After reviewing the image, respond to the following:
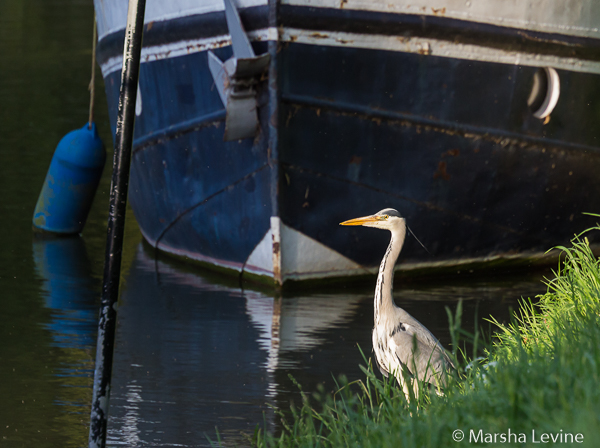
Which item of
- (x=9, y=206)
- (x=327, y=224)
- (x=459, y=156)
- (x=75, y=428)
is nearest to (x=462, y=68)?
(x=459, y=156)

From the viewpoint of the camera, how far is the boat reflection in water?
470 cm

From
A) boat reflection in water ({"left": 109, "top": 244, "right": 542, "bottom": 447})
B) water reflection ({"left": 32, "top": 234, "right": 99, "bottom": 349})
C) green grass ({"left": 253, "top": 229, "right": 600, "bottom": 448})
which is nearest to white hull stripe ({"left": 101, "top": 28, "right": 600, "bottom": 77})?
boat reflection in water ({"left": 109, "top": 244, "right": 542, "bottom": 447})

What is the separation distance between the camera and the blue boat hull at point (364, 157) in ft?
21.3

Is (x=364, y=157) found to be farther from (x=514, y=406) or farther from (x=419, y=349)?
(x=514, y=406)

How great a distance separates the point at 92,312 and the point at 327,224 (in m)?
1.79

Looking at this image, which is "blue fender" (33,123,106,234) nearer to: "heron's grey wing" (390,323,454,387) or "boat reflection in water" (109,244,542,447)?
"boat reflection in water" (109,244,542,447)

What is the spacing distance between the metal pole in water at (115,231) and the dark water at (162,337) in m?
0.59

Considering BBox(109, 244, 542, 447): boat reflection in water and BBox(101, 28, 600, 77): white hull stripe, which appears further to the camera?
BBox(101, 28, 600, 77): white hull stripe

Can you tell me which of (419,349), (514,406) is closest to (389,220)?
(419,349)

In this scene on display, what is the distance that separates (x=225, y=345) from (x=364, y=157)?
1.77 m

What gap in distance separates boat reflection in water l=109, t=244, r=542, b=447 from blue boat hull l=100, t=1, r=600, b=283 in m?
0.36

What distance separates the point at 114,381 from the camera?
17.1 ft

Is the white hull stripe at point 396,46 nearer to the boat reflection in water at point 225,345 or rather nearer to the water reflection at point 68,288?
the boat reflection in water at point 225,345

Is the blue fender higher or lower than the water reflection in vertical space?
higher
